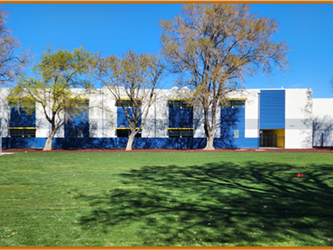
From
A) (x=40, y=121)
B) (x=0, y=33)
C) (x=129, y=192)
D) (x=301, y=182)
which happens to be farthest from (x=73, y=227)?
(x=40, y=121)

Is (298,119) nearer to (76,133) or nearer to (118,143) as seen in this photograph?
(118,143)

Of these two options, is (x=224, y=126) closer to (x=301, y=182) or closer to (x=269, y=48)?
(x=269, y=48)

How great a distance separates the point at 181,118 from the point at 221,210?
27.5m

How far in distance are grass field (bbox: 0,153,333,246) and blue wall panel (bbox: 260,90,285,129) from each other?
82.9ft

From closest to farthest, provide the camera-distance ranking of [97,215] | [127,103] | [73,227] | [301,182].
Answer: [73,227], [97,215], [301,182], [127,103]

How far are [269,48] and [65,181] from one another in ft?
76.2

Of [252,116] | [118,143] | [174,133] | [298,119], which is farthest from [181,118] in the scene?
[298,119]

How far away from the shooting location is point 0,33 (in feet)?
66.4

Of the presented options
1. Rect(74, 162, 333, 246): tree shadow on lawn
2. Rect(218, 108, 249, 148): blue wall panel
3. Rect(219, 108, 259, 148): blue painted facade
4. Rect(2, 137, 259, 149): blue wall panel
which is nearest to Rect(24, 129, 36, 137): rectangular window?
Rect(2, 137, 259, 149): blue wall panel

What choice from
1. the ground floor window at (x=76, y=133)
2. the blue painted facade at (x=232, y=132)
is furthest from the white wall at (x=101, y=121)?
the blue painted facade at (x=232, y=132)

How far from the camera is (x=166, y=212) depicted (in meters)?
5.38

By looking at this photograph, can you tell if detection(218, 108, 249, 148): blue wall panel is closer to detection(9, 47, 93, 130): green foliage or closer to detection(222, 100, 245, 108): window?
detection(222, 100, 245, 108): window

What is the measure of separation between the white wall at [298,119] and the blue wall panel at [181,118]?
45.5 ft

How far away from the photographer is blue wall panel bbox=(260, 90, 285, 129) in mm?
32750
